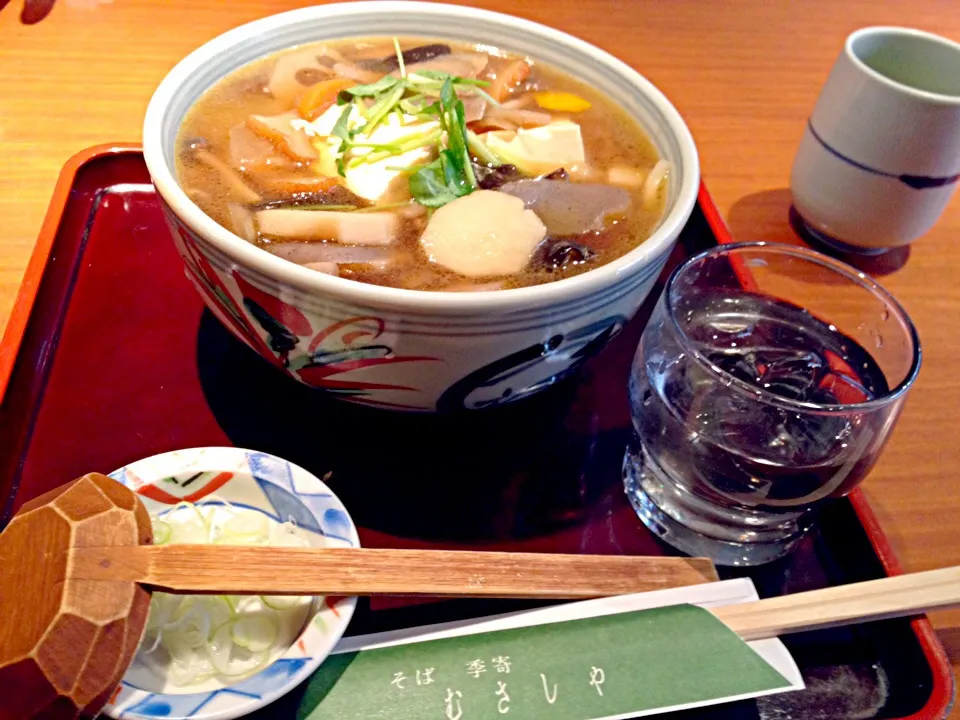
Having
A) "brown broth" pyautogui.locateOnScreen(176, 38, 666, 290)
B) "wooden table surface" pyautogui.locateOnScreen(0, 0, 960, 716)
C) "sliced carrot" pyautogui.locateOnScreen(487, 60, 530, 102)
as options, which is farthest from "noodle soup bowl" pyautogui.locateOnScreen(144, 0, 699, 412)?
"wooden table surface" pyautogui.locateOnScreen(0, 0, 960, 716)

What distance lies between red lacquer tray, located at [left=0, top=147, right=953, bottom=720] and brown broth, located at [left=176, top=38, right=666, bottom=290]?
8.1 inches

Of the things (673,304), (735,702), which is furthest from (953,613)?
(673,304)

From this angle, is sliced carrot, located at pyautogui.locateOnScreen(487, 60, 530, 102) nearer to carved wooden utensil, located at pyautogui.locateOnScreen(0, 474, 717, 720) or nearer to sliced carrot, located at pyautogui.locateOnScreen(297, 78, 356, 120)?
sliced carrot, located at pyautogui.locateOnScreen(297, 78, 356, 120)

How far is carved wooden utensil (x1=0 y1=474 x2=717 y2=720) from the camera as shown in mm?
611

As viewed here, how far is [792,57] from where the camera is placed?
2188 mm

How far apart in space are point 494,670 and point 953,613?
2.02 ft

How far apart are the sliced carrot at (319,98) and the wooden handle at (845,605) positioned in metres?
0.90

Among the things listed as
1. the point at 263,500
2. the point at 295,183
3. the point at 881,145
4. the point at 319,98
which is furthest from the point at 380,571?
the point at 881,145

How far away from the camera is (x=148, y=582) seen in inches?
27.0

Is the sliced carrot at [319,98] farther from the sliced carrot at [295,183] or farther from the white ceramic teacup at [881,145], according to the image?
the white ceramic teacup at [881,145]

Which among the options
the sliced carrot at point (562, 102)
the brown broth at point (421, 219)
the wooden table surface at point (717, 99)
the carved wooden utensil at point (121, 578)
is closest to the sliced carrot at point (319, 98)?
the brown broth at point (421, 219)

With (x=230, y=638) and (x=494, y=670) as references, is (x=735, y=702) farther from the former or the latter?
(x=230, y=638)

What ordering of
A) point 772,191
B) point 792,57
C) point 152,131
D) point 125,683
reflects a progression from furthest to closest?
point 792,57, point 772,191, point 152,131, point 125,683

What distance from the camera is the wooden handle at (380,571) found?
0.69 metres
